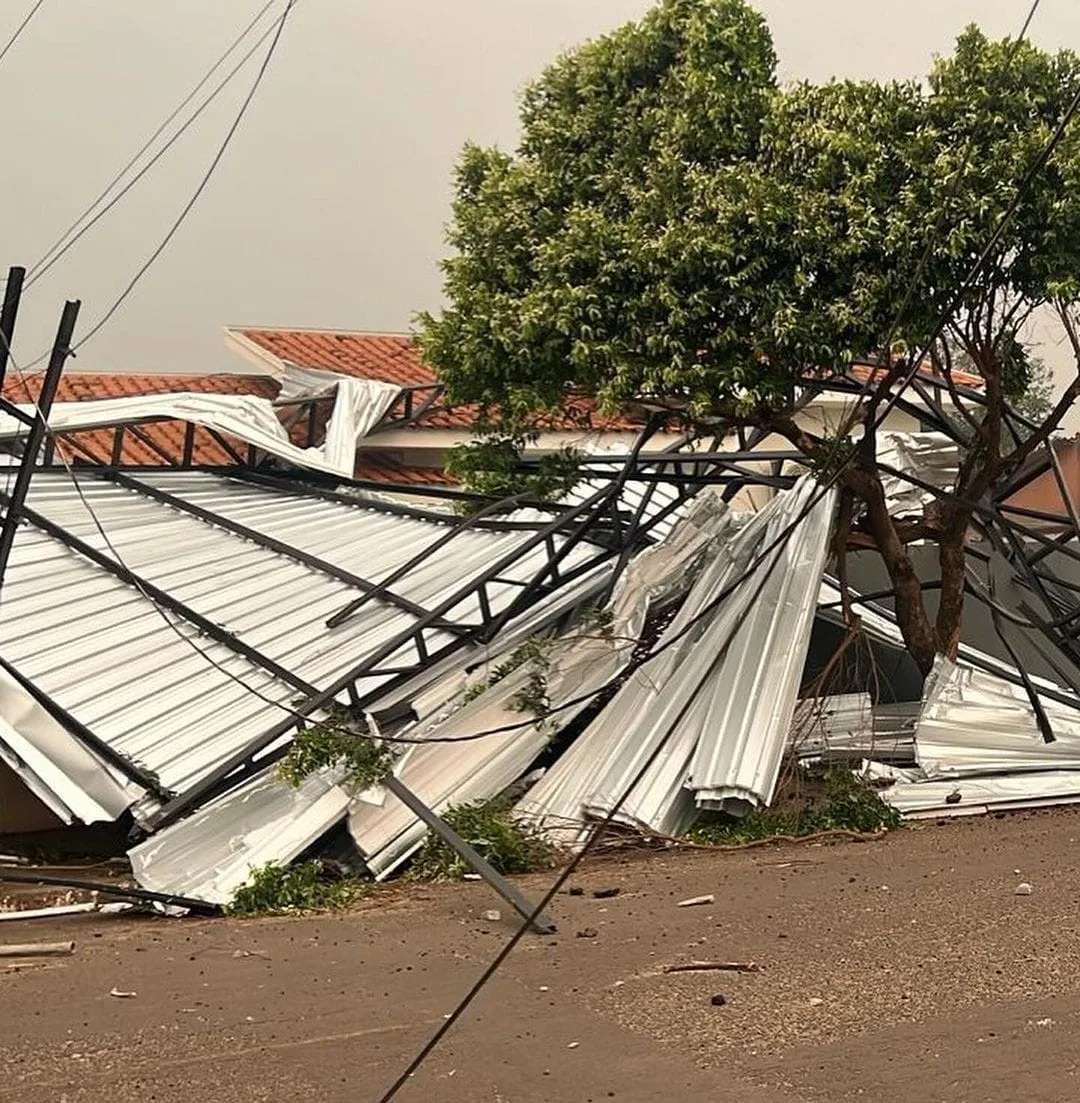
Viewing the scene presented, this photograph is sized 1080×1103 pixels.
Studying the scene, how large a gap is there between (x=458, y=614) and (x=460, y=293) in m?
2.51

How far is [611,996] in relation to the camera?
642cm

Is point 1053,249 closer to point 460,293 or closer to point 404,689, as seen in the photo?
point 460,293

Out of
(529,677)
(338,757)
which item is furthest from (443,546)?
(338,757)

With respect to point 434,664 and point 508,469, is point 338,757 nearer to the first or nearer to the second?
point 434,664

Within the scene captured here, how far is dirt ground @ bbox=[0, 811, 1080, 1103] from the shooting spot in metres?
5.25

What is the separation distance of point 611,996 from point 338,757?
334 cm

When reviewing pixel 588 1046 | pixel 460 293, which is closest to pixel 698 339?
pixel 460 293

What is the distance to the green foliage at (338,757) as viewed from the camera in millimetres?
9172

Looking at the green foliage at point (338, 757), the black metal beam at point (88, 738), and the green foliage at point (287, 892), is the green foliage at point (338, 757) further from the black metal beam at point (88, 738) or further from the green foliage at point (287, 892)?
the black metal beam at point (88, 738)

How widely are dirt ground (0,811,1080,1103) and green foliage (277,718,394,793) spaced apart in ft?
2.60

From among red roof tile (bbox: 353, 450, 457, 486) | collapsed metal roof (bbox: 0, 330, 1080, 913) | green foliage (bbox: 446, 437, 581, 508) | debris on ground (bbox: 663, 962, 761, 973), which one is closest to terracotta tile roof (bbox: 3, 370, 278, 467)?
red roof tile (bbox: 353, 450, 457, 486)

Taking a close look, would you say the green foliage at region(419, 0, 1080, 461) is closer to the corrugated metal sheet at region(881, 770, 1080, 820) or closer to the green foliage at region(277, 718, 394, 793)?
the green foliage at region(277, 718, 394, 793)

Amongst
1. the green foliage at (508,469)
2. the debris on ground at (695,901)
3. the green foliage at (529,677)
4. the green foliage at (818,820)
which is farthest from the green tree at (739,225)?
the debris on ground at (695,901)

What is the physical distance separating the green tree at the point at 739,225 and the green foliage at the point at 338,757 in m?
2.75
